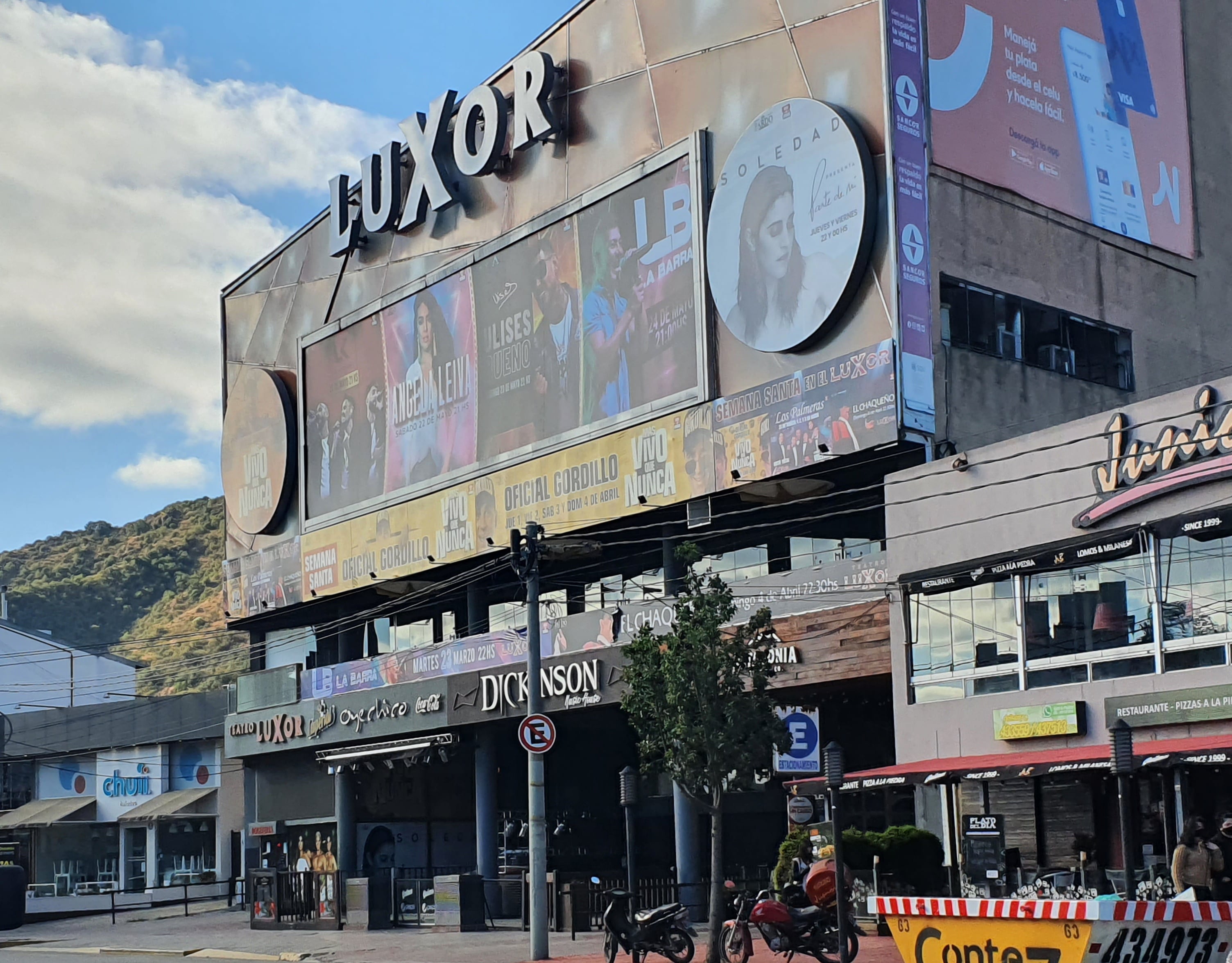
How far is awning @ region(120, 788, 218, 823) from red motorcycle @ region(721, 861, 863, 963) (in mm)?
37930

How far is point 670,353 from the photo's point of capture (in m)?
35.3

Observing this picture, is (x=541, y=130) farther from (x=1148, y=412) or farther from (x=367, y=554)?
(x=1148, y=412)

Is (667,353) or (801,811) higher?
(667,353)

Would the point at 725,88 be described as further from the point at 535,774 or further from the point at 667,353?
the point at 535,774

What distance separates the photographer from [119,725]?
60.6 meters

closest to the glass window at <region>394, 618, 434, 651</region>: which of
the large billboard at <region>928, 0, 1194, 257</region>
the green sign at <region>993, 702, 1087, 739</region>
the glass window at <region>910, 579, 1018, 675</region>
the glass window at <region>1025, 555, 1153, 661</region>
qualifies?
the glass window at <region>910, 579, 1018, 675</region>

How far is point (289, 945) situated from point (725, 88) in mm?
20466

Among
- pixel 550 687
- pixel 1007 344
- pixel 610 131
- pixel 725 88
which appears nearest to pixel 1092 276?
pixel 1007 344

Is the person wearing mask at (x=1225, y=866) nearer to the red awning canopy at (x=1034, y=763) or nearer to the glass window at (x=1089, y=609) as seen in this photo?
the red awning canopy at (x=1034, y=763)

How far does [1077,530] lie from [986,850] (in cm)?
529

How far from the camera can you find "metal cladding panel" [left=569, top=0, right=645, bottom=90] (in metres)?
37.4

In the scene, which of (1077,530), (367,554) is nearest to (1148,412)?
(1077,530)

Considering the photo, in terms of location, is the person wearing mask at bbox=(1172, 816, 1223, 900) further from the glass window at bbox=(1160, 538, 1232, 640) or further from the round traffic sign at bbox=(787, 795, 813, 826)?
the round traffic sign at bbox=(787, 795, 813, 826)

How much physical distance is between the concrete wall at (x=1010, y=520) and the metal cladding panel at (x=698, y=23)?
10360 millimetres
